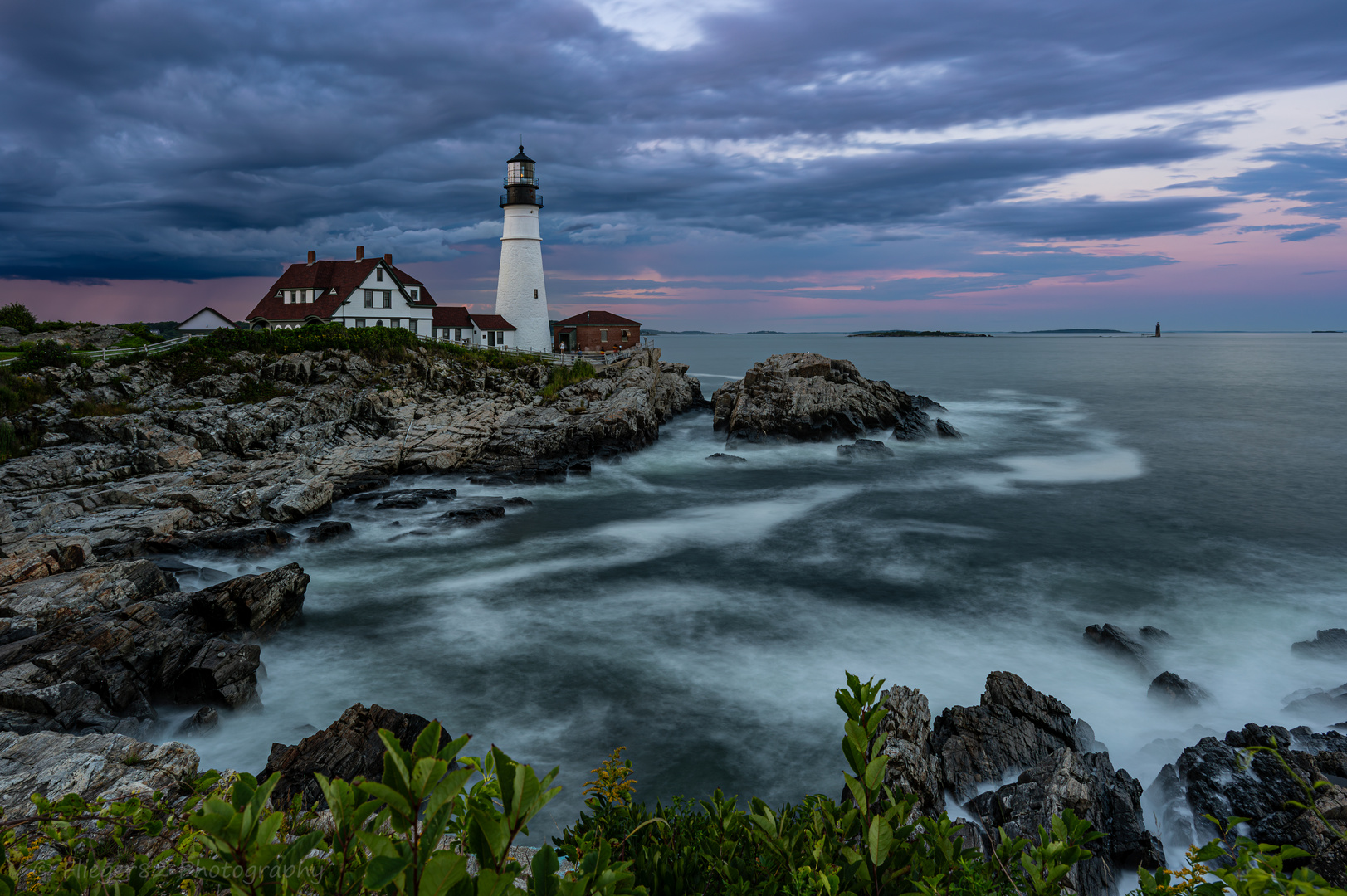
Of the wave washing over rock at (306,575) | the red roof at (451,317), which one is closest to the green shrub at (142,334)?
the wave washing over rock at (306,575)

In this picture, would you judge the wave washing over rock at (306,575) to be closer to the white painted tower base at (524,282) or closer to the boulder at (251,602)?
the boulder at (251,602)

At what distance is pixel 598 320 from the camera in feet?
252

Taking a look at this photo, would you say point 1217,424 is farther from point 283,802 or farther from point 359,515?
point 283,802

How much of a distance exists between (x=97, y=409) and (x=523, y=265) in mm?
36186

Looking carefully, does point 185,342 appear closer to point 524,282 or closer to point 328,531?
point 328,531

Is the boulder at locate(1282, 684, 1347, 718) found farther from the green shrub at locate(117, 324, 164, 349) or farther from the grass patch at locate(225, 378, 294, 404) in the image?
the green shrub at locate(117, 324, 164, 349)

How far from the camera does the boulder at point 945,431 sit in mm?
41906

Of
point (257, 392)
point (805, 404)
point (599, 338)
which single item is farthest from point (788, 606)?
point (599, 338)


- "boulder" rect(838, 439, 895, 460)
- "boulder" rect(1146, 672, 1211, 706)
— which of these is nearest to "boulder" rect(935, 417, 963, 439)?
"boulder" rect(838, 439, 895, 460)

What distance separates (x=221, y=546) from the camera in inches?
770

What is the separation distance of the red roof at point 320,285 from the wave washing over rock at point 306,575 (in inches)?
561

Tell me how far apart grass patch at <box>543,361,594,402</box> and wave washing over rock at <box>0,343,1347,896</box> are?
222cm

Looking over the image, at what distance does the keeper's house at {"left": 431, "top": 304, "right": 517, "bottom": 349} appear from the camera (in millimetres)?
62094

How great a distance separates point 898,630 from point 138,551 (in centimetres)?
2000
